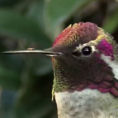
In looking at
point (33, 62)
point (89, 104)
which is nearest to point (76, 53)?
point (89, 104)

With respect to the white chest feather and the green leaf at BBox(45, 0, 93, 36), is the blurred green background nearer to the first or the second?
the green leaf at BBox(45, 0, 93, 36)

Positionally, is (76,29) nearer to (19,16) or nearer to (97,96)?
(97,96)

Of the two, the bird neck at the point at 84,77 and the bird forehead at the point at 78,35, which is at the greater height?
the bird forehead at the point at 78,35

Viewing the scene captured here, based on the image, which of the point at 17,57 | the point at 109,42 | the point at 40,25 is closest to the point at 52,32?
the point at 40,25

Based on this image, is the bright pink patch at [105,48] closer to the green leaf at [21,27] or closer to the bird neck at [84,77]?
the bird neck at [84,77]

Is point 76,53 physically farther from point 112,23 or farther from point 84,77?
point 112,23

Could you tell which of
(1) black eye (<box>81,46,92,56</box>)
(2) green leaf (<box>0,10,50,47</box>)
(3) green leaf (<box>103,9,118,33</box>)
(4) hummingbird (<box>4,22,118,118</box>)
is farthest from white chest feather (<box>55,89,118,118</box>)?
(2) green leaf (<box>0,10,50,47</box>)

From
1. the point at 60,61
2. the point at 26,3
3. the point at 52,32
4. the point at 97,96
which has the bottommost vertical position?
the point at 97,96

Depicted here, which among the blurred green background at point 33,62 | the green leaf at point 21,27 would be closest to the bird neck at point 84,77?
the blurred green background at point 33,62
